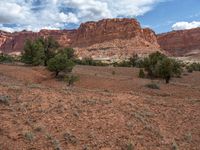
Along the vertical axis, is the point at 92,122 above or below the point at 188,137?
above

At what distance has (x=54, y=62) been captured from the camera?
37.4 metres

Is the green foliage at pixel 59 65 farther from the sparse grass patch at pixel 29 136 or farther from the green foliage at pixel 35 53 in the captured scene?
the sparse grass patch at pixel 29 136

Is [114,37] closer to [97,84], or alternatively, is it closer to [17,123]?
[97,84]

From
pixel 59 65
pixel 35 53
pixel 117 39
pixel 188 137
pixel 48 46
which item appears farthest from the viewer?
pixel 117 39

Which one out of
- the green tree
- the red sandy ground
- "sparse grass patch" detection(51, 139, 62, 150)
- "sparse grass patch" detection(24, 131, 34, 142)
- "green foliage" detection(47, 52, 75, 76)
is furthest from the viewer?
the green tree

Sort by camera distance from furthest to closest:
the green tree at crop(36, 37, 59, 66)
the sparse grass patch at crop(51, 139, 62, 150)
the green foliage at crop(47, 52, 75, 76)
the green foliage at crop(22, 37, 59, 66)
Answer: the green tree at crop(36, 37, 59, 66)
the green foliage at crop(22, 37, 59, 66)
the green foliage at crop(47, 52, 75, 76)
the sparse grass patch at crop(51, 139, 62, 150)

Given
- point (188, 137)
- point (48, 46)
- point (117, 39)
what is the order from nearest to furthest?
point (188, 137), point (48, 46), point (117, 39)

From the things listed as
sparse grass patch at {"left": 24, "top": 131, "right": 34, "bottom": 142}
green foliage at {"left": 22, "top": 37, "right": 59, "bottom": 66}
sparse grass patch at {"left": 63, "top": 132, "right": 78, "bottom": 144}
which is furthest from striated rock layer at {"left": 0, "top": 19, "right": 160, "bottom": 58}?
sparse grass patch at {"left": 24, "top": 131, "right": 34, "bottom": 142}

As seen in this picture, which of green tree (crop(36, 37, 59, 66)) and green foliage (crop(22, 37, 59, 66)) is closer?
green foliage (crop(22, 37, 59, 66))

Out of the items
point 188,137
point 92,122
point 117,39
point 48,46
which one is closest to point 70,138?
point 92,122

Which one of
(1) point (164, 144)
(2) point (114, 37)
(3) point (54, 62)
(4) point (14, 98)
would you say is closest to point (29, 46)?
(3) point (54, 62)

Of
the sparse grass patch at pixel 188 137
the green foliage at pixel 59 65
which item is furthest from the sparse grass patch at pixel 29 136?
the green foliage at pixel 59 65

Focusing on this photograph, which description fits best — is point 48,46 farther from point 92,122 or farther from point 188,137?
point 188,137

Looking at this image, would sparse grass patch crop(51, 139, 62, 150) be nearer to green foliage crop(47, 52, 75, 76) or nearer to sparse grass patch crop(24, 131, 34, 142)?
sparse grass patch crop(24, 131, 34, 142)
